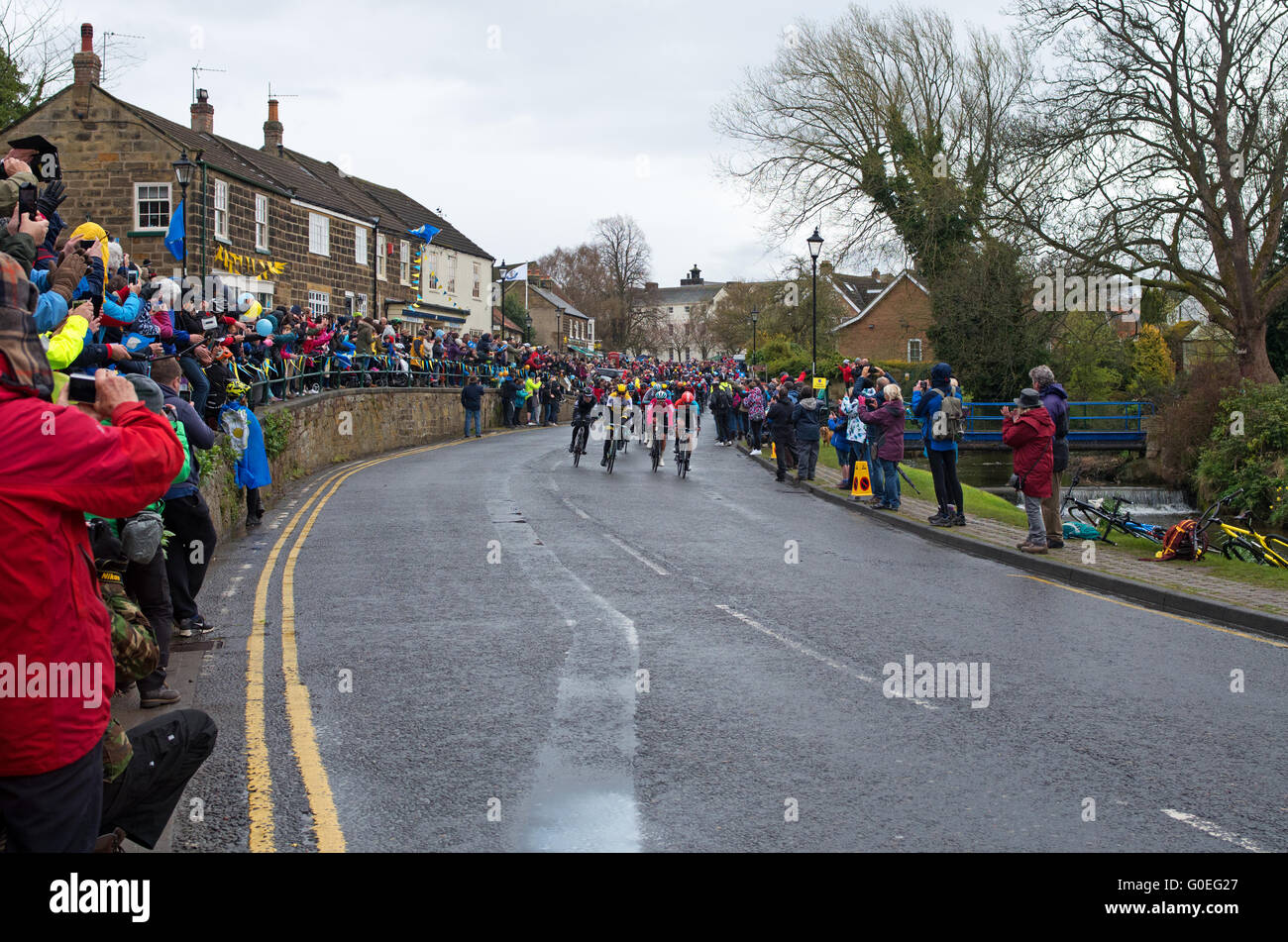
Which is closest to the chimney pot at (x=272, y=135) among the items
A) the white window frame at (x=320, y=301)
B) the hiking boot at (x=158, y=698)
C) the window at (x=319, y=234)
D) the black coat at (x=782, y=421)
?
the window at (x=319, y=234)

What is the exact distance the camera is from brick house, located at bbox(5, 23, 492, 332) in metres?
32.0

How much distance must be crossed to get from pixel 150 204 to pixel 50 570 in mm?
32713

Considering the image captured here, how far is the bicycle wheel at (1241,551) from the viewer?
15453 mm

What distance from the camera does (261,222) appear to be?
118 feet

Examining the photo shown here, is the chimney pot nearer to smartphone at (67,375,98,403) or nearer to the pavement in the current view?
the pavement

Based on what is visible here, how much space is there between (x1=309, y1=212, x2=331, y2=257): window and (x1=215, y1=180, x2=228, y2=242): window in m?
6.87

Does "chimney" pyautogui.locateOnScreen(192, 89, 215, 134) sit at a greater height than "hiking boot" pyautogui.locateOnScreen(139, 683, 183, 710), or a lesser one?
greater

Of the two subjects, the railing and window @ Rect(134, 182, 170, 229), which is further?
window @ Rect(134, 182, 170, 229)

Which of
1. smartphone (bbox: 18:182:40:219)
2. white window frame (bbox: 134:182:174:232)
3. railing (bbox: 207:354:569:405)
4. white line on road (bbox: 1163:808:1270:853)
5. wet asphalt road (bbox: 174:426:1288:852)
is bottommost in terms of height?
white line on road (bbox: 1163:808:1270:853)

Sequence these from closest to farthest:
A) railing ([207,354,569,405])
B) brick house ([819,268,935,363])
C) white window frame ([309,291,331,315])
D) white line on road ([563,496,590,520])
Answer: white line on road ([563,496,590,520]), railing ([207,354,569,405]), white window frame ([309,291,331,315]), brick house ([819,268,935,363])

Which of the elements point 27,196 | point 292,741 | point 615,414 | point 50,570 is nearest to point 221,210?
point 615,414

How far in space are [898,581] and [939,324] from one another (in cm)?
3404

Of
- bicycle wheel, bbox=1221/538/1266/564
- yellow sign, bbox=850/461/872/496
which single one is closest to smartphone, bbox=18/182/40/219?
yellow sign, bbox=850/461/872/496
